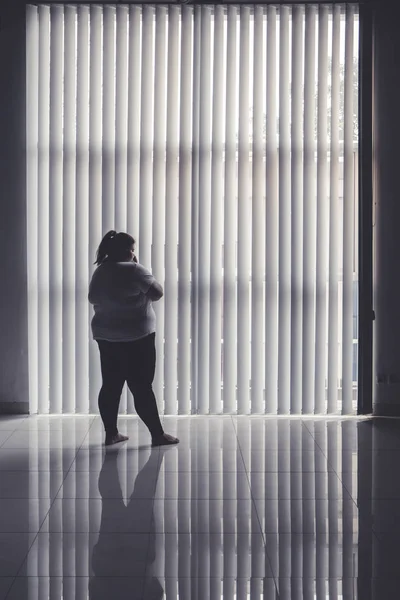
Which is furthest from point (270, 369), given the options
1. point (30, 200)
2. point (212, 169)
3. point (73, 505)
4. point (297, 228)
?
point (73, 505)

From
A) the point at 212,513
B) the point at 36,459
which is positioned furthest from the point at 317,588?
the point at 36,459

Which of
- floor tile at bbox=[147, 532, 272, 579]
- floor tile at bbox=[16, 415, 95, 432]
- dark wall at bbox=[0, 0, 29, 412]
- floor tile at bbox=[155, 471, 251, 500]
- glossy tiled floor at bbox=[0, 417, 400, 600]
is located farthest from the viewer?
dark wall at bbox=[0, 0, 29, 412]

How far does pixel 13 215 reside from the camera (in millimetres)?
6527

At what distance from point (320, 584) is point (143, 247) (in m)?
3.73

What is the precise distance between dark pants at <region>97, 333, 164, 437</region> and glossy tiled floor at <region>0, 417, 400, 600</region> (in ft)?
0.66

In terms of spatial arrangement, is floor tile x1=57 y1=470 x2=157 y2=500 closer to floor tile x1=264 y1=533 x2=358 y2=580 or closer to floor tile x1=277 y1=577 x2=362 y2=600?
floor tile x1=264 y1=533 x2=358 y2=580

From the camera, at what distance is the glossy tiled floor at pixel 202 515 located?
10.5 feet

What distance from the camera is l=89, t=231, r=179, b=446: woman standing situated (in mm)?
→ 5391

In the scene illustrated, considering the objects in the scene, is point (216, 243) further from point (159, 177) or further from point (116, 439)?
point (116, 439)

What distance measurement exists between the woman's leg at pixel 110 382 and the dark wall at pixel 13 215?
123 centimetres

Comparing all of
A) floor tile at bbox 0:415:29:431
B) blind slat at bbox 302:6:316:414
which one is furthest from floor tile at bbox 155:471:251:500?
blind slat at bbox 302:6:316:414

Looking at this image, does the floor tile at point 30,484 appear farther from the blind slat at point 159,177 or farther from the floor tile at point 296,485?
the blind slat at point 159,177

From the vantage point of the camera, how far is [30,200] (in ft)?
21.4

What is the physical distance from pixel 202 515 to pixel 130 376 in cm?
167
